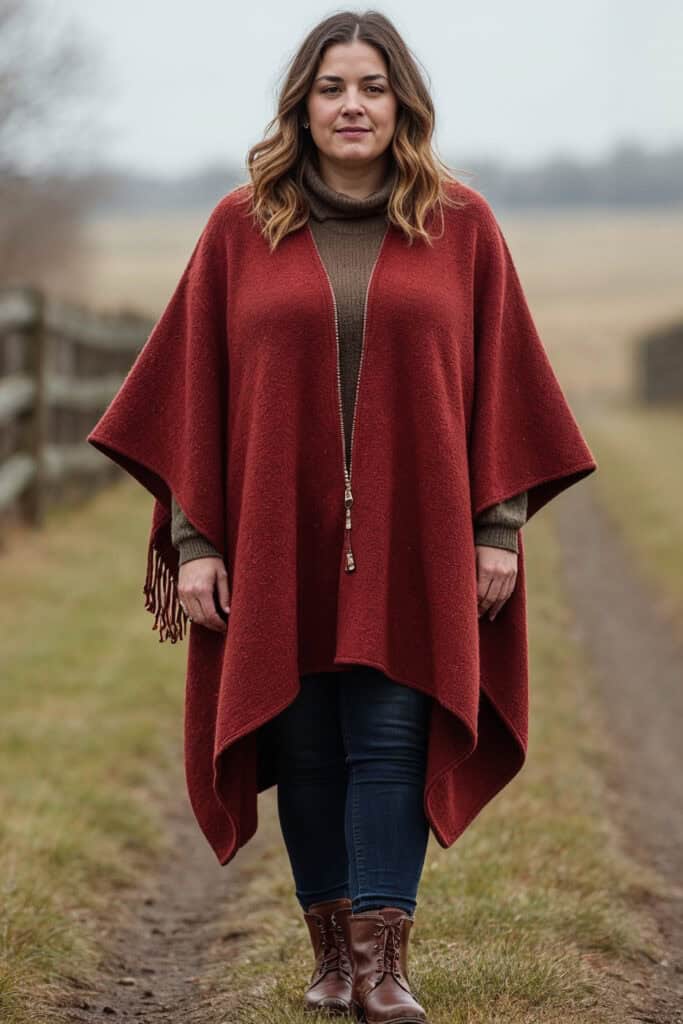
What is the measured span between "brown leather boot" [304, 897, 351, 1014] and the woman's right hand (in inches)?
28.9

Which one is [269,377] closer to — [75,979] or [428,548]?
[428,548]

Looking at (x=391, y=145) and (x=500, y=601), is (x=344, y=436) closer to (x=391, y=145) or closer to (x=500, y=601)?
(x=500, y=601)

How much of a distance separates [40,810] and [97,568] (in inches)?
193

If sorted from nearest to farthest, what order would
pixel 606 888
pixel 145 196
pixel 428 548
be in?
pixel 428 548, pixel 606 888, pixel 145 196

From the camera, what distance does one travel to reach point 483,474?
3.52 metres

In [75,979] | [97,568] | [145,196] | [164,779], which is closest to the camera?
[75,979]

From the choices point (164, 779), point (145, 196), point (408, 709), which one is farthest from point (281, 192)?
point (145, 196)

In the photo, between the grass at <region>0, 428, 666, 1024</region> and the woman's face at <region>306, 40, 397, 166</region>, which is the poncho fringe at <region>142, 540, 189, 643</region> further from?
the woman's face at <region>306, 40, 397, 166</region>

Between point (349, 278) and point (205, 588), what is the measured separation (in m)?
0.77

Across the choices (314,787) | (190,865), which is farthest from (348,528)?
(190,865)

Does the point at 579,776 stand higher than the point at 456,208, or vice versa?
the point at 456,208

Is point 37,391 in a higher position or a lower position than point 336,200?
lower

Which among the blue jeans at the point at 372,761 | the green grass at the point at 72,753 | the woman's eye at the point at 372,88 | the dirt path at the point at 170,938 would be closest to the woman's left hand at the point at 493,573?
the blue jeans at the point at 372,761

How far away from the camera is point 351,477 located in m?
3.46
